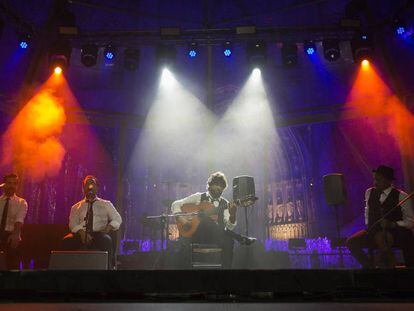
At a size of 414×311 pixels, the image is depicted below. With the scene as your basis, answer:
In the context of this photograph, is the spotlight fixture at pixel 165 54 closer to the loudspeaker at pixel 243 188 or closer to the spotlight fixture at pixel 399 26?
the loudspeaker at pixel 243 188

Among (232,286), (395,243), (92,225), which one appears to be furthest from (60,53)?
(395,243)

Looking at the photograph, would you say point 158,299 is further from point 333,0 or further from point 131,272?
point 333,0

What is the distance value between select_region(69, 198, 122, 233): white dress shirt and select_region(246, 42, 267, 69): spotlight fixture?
440 cm

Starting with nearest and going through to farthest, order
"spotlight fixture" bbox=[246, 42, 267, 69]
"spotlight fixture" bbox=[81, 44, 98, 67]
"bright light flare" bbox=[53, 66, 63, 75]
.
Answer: "spotlight fixture" bbox=[81, 44, 98, 67], "spotlight fixture" bbox=[246, 42, 267, 69], "bright light flare" bbox=[53, 66, 63, 75]

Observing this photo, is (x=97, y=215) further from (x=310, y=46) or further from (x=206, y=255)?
(x=310, y=46)

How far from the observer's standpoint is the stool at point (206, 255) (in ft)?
19.1

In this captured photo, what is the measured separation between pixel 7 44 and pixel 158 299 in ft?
25.4

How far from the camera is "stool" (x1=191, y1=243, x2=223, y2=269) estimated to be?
19.1 ft

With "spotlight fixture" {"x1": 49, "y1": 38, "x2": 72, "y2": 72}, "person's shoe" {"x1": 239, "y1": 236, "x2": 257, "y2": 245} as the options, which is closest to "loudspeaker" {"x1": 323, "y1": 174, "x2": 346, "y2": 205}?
"person's shoe" {"x1": 239, "y1": 236, "x2": 257, "y2": 245}

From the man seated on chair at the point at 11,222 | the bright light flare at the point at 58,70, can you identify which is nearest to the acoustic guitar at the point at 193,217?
the man seated on chair at the point at 11,222

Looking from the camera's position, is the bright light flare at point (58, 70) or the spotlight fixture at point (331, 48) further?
the bright light flare at point (58, 70)

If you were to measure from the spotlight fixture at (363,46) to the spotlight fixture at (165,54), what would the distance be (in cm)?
375

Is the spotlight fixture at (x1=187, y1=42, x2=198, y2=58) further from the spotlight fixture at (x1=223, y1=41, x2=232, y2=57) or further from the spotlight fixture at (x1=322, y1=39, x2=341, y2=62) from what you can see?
the spotlight fixture at (x1=322, y1=39, x2=341, y2=62)

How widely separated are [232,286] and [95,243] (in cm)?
339
